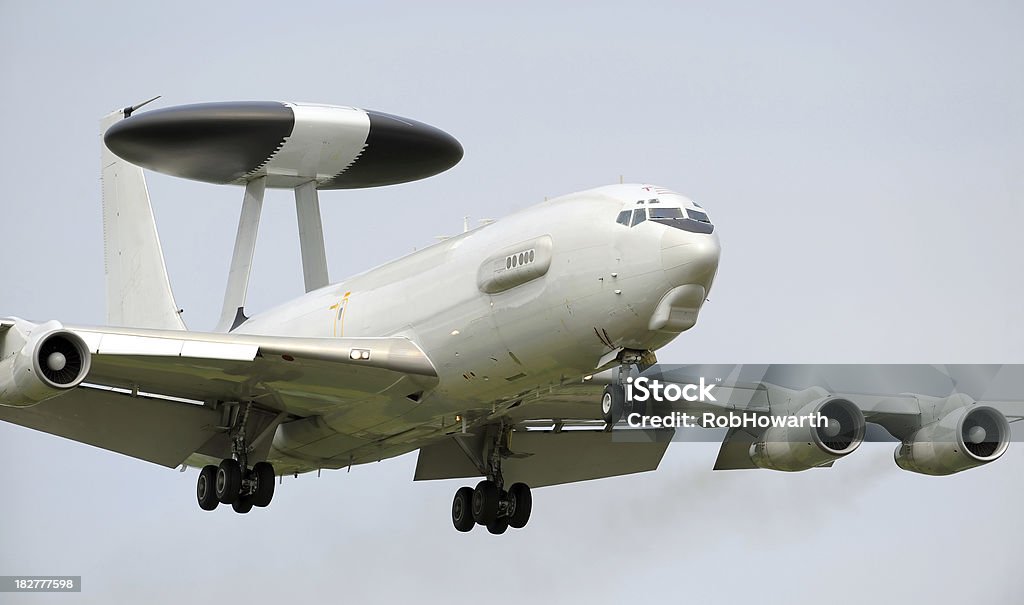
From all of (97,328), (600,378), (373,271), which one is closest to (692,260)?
(600,378)

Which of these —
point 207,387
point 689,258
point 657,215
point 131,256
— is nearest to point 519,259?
point 657,215

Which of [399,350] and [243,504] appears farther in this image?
[243,504]

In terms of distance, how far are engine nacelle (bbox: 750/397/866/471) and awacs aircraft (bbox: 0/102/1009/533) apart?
49mm

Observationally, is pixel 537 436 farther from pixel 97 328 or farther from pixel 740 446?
pixel 97 328

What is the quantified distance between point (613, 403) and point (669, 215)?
408 cm

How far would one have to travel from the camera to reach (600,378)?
34.3 meters

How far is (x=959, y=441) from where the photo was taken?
118 ft

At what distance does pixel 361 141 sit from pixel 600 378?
13.0m

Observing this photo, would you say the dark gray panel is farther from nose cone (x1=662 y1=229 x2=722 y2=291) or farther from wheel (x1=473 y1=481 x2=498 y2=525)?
nose cone (x1=662 y1=229 x2=722 y2=291)

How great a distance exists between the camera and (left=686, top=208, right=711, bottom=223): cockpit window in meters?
29.1

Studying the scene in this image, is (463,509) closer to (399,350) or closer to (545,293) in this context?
(399,350)

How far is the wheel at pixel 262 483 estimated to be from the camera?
3578 cm

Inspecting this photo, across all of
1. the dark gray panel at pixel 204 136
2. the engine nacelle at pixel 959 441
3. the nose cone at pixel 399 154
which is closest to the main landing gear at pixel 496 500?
the engine nacelle at pixel 959 441

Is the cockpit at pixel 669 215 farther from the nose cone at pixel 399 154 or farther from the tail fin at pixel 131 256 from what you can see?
the tail fin at pixel 131 256
